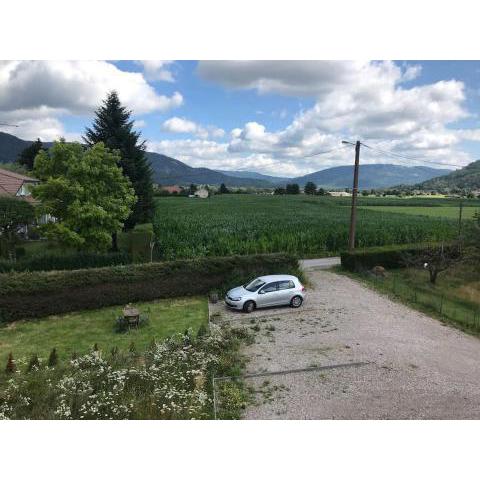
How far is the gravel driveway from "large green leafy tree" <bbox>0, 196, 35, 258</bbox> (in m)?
15.4

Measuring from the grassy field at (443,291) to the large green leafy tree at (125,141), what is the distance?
863 inches

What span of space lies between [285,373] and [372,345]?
13.3 feet

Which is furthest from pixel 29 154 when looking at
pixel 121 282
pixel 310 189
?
pixel 310 189

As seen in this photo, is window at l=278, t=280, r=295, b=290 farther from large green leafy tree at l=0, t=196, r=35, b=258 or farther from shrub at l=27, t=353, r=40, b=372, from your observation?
large green leafy tree at l=0, t=196, r=35, b=258

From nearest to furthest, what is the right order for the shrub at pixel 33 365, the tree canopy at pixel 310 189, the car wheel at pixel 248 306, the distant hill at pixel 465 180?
the shrub at pixel 33 365, the car wheel at pixel 248 306, the distant hill at pixel 465 180, the tree canopy at pixel 310 189

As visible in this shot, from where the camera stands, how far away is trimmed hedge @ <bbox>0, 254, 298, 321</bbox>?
1770cm

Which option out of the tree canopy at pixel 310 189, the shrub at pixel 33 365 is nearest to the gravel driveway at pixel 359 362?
the shrub at pixel 33 365

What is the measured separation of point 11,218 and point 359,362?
75.7 ft

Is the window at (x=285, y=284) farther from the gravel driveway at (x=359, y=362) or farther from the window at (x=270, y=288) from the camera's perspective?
the gravel driveway at (x=359, y=362)

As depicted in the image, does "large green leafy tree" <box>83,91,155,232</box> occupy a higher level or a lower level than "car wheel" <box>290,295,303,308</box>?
higher

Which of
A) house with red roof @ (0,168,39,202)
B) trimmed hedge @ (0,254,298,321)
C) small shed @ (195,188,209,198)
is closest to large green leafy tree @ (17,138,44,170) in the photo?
house with red roof @ (0,168,39,202)

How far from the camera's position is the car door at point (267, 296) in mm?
18375

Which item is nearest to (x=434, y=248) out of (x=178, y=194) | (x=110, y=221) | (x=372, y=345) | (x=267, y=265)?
(x=267, y=265)
